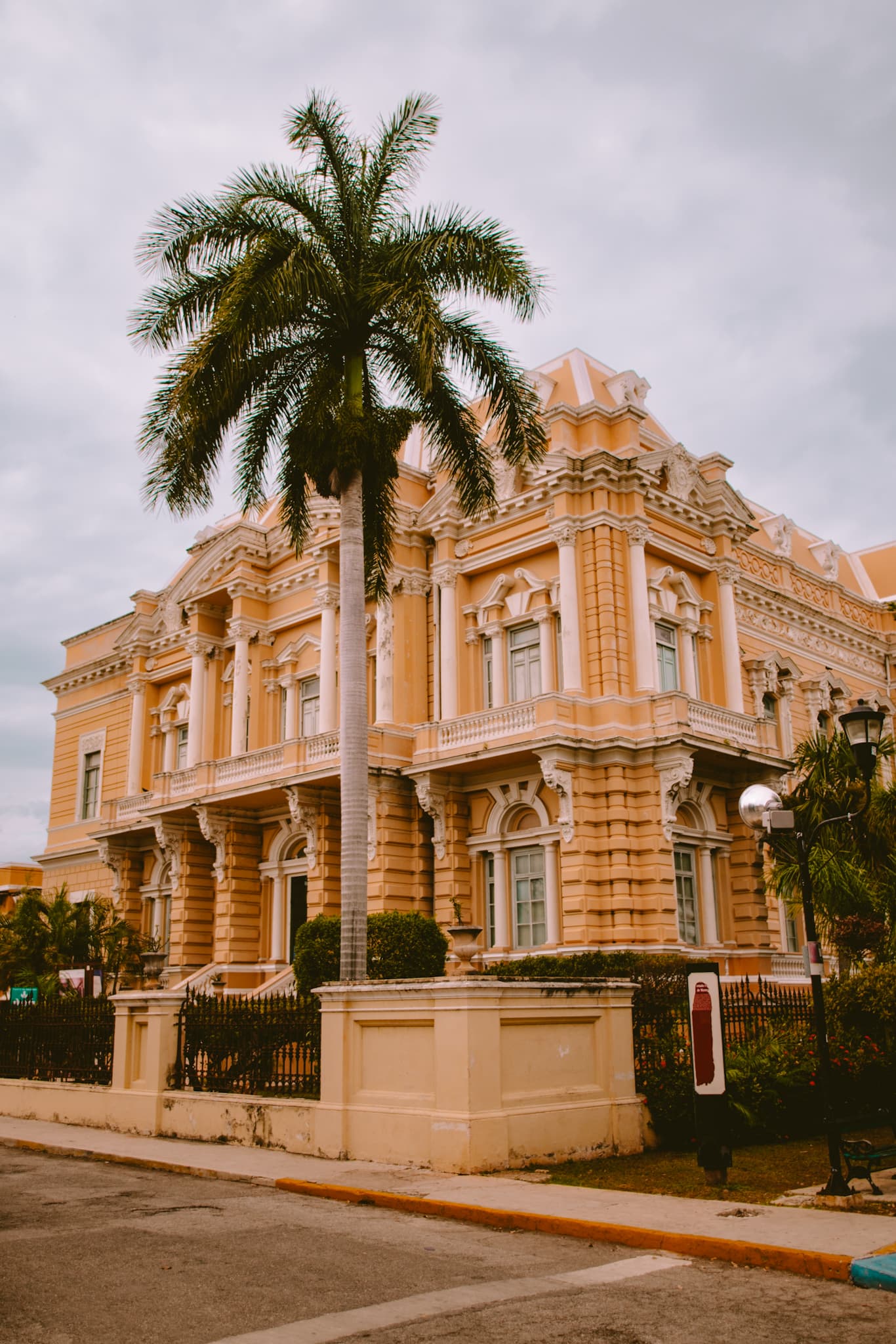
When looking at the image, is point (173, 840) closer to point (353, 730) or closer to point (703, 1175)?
point (353, 730)

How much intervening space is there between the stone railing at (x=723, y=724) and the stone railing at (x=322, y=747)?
7.56m

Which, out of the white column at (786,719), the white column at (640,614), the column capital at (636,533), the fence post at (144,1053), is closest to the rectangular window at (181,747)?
the white column at (640,614)

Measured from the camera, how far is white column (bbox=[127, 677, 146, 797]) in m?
34.1

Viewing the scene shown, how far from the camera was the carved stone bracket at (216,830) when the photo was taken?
28406mm

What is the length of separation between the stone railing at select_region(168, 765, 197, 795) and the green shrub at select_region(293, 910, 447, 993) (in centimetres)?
866

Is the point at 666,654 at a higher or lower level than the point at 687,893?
higher

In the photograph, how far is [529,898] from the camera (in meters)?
23.6

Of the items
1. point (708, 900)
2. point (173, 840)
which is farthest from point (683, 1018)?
point (173, 840)

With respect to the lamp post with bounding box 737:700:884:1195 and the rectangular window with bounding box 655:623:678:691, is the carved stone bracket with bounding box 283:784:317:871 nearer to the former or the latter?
the rectangular window with bounding box 655:623:678:691

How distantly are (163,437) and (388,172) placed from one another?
4.97 metres

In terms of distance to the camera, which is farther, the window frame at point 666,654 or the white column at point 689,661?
the white column at point 689,661

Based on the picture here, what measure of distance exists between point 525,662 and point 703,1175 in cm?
1541

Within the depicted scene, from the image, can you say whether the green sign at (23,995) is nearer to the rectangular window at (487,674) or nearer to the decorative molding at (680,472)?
the rectangular window at (487,674)

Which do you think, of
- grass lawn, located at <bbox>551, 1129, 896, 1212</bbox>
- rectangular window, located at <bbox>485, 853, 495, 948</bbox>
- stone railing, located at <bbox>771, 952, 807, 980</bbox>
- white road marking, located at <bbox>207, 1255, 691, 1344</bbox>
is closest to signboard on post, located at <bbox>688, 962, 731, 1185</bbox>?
grass lawn, located at <bbox>551, 1129, 896, 1212</bbox>
